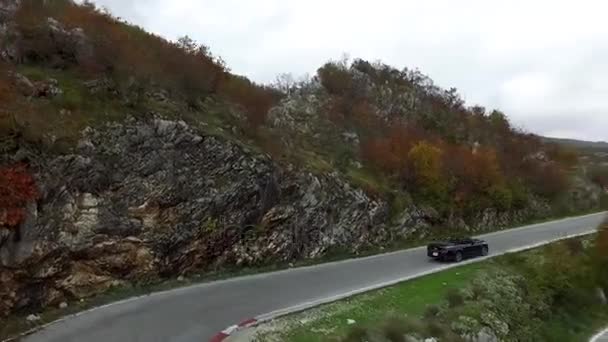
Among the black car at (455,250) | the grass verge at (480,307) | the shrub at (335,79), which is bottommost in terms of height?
the grass verge at (480,307)

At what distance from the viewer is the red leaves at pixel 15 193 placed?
59.7 ft

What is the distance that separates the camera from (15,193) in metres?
18.6

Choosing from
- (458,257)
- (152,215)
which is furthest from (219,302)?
(458,257)

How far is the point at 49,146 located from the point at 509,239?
108ft

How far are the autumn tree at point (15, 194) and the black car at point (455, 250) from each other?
21.8 meters

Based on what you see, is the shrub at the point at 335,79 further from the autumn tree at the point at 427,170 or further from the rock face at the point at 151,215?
the rock face at the point at 151,215

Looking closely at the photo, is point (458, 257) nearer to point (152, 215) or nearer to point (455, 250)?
point (455, 250)

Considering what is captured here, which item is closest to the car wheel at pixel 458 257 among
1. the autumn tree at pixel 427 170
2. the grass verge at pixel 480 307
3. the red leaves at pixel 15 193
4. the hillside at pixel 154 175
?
the grass verge at pixel 480 307

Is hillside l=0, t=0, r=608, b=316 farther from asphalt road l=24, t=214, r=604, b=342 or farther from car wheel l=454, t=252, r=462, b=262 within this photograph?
car wheel l=454, t=252, r=462, b=262

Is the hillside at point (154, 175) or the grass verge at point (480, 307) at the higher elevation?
the hillside at point (154, 175)

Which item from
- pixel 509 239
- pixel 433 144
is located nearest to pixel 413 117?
pixel 433 144

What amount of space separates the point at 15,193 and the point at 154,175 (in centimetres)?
612

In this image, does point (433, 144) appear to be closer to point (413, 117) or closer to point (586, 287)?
point (413, 117)

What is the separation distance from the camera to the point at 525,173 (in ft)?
190
